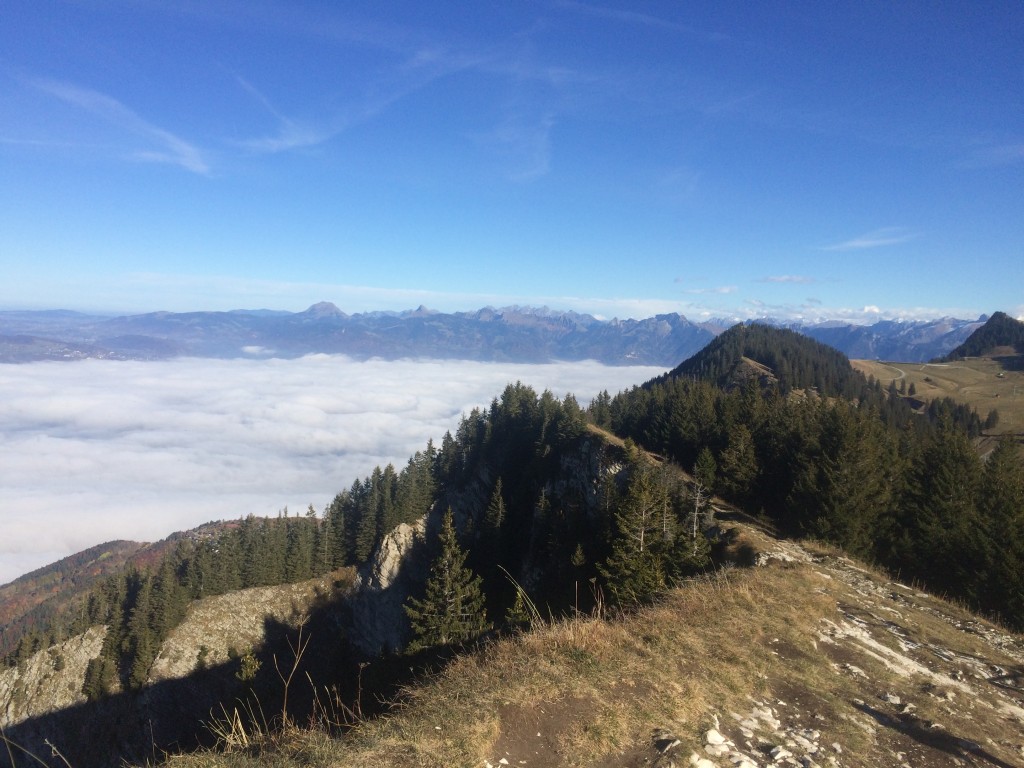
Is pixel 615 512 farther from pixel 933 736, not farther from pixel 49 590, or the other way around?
pixel 49 590

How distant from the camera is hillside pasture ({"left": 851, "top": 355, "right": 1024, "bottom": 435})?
12970cm

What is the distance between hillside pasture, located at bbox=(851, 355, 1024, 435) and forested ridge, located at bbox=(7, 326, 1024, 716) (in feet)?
83.0

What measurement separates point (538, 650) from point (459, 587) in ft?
78.4

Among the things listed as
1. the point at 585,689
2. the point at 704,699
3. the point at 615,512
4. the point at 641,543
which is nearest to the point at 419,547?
the point at 615,512

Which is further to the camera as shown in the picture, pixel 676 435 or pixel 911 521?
pixel 676 435

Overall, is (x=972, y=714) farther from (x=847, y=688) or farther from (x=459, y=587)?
(x=459, y=587)

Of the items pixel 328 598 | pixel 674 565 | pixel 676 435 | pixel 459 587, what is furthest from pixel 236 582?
pixel 674 565

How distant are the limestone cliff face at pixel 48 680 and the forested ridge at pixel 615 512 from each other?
8.90ft

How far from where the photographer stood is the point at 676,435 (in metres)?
60.4

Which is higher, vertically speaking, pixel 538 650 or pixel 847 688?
pixel 538 650

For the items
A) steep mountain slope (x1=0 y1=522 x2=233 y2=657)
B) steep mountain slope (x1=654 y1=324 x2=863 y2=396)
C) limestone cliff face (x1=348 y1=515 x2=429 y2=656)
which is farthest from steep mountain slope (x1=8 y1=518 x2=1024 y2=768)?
steep mountain slope (x1=0 y1=522 x2=233 y2=657)

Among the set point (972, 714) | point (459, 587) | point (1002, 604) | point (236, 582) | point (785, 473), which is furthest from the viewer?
point (236, 582)

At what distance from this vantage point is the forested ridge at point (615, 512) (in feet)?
86.9

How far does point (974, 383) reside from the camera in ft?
549
